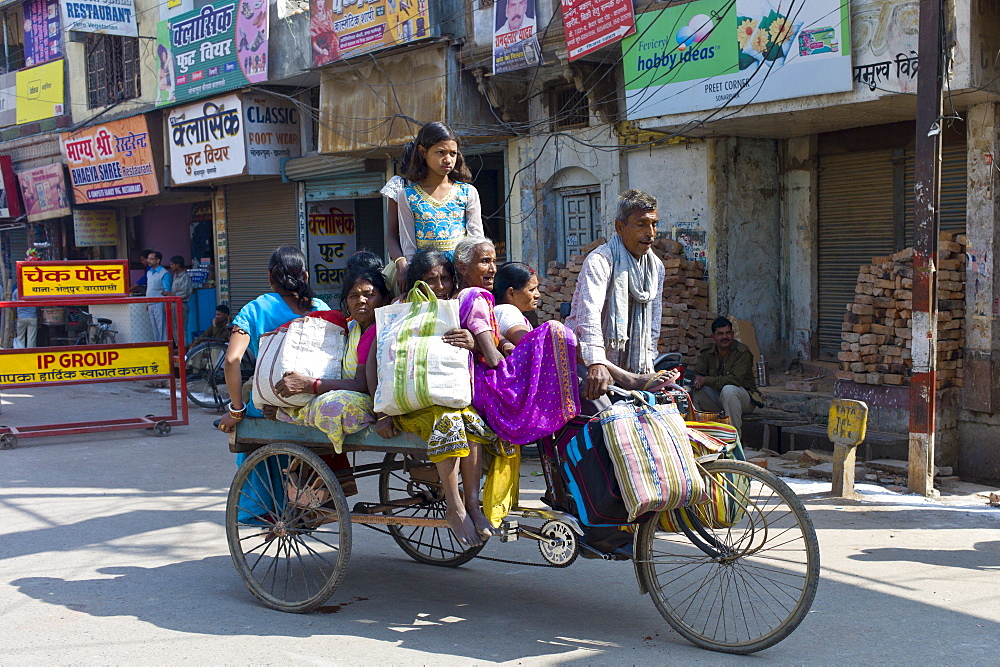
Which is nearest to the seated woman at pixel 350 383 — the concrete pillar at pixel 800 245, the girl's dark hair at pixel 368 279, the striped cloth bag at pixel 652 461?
the girl's dark hair at pixel 368 279

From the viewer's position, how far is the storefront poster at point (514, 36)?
35.8 ft

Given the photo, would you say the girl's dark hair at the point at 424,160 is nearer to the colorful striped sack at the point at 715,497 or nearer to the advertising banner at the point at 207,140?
the colorful striped sack at the point at 715,497

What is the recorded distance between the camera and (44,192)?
70.6ft

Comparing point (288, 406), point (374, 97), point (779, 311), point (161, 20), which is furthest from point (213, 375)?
point (161, 20)

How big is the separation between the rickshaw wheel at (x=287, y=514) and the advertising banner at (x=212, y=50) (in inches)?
450

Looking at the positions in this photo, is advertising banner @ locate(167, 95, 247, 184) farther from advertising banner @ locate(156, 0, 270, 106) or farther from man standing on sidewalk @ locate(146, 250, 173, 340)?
man standing on sidewalk @ locate(146, 250, 173, 340)

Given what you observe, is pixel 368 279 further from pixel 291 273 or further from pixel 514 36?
pixel 514 36

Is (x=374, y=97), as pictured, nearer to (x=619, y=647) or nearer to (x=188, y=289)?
(x=188, y=289)

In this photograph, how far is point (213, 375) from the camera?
11734mm

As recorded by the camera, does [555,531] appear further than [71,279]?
No

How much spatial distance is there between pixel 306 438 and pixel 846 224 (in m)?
7.40

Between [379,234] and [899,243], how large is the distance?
974cm

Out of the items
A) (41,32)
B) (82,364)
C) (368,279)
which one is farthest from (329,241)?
(368,279)

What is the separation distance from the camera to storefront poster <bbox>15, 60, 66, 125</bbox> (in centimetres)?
2125
